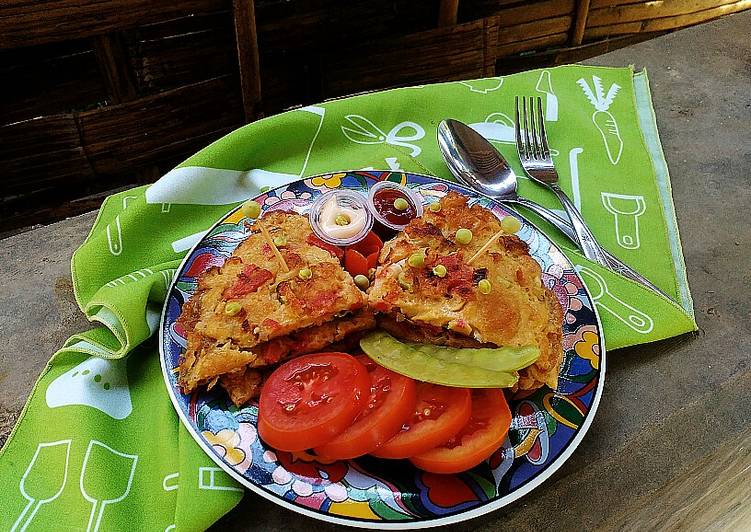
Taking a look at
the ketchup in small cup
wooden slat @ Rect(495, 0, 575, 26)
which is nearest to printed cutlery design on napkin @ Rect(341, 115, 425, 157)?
the ketchup in small cup

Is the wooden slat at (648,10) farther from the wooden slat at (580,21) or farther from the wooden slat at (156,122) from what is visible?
the wooden slat at (156,122)

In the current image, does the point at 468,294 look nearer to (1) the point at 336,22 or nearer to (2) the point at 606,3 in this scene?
(1) the point at 336,22

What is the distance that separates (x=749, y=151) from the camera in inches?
110

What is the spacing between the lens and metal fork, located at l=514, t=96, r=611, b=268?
2.20 m

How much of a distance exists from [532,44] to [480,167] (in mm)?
2466

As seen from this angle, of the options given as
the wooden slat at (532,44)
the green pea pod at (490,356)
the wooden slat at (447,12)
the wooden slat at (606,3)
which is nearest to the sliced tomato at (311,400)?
the green pea pod at (490,356)

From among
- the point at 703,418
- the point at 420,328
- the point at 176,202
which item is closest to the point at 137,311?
the point at 176,202

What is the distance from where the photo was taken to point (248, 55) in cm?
333

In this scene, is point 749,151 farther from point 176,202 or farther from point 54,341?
point 54,341

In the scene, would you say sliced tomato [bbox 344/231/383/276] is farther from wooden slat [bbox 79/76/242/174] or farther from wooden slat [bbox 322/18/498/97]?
wooden slat [bbox 322/18/498/97]

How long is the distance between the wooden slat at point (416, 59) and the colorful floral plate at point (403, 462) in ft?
7.36

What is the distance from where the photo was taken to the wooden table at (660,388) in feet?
5.55

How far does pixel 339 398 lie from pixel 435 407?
226mm

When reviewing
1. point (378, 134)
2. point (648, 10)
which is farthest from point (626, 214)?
point (648, 10)
